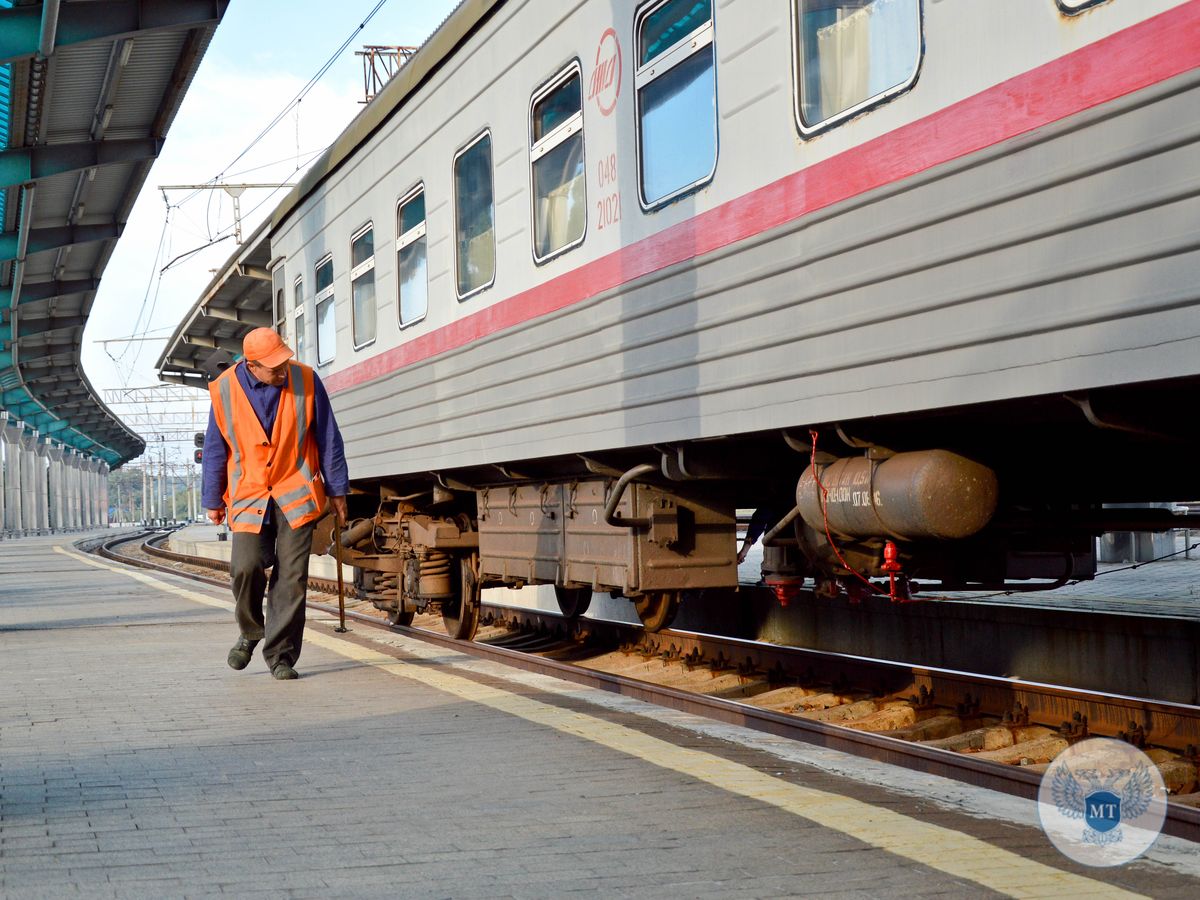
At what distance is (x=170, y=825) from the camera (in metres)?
4.35

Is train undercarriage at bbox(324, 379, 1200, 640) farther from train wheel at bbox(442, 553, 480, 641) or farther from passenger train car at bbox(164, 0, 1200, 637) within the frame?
train wheel at bbox(442, 553, 480, 641)

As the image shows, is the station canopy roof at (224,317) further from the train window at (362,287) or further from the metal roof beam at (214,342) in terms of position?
the train window at (362,287)

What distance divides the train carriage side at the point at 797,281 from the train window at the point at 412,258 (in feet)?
0.10

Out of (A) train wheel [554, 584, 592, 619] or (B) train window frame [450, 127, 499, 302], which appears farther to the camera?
(A) train wheel [554, 584, 592, 619]

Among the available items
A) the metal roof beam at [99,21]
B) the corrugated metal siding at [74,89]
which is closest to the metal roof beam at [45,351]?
the corrugated metal siding at [74,89]

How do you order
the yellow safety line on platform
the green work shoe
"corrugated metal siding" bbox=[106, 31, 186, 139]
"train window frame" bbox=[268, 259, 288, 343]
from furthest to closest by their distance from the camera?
"corrugated metal siding" bbox=[106, 31, 186, 139] → "train window frame" bbox=[268, 259, 288, 343] → the green work shoe → the yellow safety line on platform

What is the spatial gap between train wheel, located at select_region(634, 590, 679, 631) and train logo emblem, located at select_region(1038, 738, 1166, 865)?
296 centimetres

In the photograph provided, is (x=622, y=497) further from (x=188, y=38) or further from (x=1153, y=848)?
(x=188, y=38)

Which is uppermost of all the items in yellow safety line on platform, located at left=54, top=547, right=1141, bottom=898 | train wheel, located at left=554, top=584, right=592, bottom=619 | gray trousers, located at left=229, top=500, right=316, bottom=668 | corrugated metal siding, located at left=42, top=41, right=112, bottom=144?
corrugated metal siding, located at left=42, top=41, right=112, bottom=144

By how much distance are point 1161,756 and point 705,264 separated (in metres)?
2.72

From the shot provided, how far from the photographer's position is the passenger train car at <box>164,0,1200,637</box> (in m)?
4.29

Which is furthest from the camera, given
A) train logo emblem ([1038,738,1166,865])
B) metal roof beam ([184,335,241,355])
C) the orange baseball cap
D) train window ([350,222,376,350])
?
metal roof beam ([184,335,241,355])

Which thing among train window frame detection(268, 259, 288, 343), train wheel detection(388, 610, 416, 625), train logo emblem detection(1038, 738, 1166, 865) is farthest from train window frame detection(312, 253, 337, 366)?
train logo emblem detection(1038, 738, 1166, 865)

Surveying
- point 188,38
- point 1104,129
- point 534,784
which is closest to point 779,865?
point 534,784
